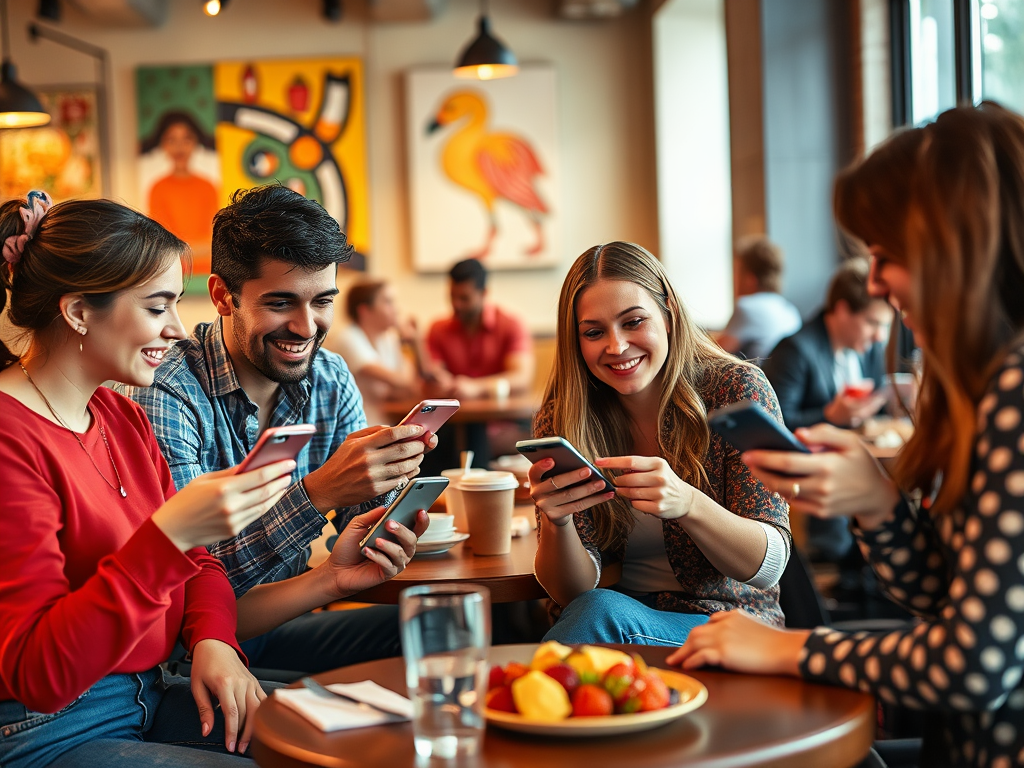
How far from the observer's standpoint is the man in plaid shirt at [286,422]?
5.84 ft

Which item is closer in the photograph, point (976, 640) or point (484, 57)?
point (976, 640)

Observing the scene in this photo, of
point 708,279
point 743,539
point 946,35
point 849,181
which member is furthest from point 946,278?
point 708,279

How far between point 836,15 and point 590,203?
2.39 m

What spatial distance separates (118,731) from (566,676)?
780 mm

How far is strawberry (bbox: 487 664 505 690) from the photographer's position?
1118mm

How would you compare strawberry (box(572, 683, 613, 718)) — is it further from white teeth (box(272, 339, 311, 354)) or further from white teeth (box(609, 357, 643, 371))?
white teeth (box(272, 339, 311, 354))

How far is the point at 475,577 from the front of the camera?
1.76 m

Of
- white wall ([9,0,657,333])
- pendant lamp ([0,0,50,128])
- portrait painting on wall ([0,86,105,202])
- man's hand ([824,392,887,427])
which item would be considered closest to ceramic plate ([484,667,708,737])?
man's hand ([824,392,887,427])

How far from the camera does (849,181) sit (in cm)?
122

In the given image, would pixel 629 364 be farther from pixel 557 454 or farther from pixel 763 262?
pixel 763 262

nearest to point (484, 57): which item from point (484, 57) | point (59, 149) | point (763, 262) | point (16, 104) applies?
point (484, 57)

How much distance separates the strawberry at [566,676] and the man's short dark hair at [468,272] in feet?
14.8

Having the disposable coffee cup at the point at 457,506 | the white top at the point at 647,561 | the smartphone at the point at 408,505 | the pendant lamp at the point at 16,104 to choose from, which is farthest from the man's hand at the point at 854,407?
the pendant lamp at the point at 16,104

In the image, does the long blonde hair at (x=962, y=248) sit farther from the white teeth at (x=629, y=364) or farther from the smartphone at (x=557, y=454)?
the white teeth at (x=629, y=364)
